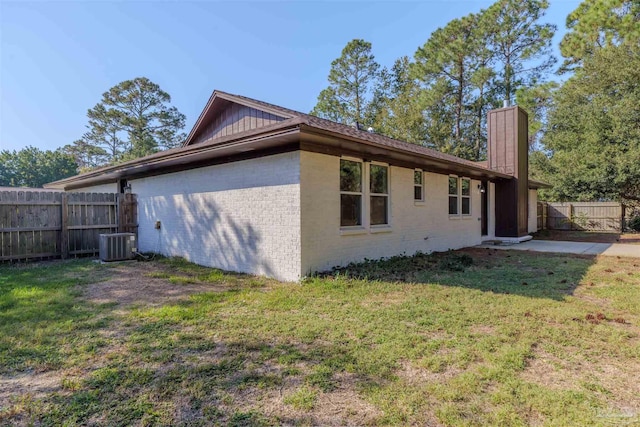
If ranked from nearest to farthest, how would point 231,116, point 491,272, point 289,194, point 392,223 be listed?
point 289,194 < point 491,272 < point 392,223 < point 231,116

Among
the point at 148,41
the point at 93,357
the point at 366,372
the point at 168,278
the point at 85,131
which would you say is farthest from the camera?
the point at 85,131

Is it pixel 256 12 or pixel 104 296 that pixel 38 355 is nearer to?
pixel 104 296

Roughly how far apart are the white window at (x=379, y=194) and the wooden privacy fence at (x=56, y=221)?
7.50 meters

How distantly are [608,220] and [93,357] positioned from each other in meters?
23.5

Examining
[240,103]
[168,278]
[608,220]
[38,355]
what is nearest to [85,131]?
[240,103]

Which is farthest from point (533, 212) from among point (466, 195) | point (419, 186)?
point (419, 186)

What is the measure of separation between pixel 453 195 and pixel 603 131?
1214 cm

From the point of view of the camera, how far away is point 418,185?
9367mm

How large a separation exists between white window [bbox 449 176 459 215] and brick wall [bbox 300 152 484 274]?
33cm

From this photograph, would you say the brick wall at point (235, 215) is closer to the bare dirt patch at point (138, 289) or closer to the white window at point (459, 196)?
the bare dirt patch at point (138, 289)

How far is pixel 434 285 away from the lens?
19.2 ft

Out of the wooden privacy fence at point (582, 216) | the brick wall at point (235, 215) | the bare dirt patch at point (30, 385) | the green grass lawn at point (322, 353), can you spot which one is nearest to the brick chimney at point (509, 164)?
the green grass lawn at point (322, 353)

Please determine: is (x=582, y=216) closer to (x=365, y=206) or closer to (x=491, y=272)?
(x=491, y=272)

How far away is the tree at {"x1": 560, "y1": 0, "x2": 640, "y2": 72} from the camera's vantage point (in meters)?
19.3
